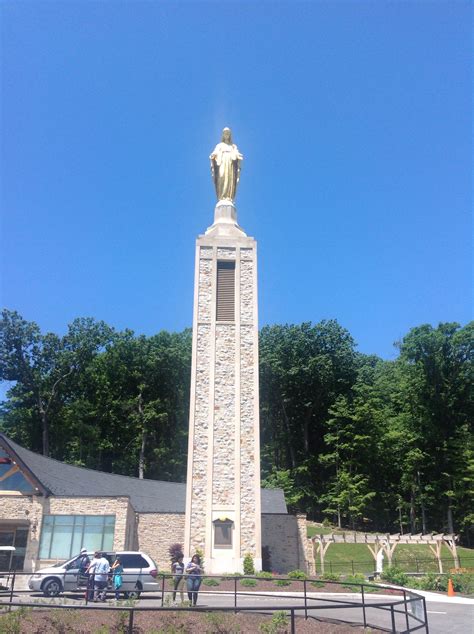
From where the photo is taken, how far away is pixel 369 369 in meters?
54.8

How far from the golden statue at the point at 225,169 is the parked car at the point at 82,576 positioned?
20.1m

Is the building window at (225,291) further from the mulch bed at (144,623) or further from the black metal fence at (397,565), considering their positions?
the mulch bed at (144,623)

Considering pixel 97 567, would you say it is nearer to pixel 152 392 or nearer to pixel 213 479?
pixel 213 479

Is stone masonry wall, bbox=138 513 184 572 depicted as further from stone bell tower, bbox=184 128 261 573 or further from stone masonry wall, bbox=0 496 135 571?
stone bell tower, bbox=184 128 261 573

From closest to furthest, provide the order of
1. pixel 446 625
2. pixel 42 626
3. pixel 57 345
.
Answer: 1. pixel 42 626
2. pixel 446 625
3. pixel 57 345

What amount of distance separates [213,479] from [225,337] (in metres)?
6.77

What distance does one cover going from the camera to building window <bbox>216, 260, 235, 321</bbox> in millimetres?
27281

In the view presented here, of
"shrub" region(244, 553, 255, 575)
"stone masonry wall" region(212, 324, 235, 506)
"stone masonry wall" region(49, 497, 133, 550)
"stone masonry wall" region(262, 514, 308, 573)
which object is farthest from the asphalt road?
"stone masonry wall" region(262, 514, 308, 573)

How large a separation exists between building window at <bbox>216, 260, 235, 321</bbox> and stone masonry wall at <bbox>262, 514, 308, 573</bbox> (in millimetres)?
10989

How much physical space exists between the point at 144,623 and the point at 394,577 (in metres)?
13.7

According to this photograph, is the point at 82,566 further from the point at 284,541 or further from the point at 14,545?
the point at 284,541

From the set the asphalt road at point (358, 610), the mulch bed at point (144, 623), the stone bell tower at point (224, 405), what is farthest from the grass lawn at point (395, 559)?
the mulch bed at point (144, 623)

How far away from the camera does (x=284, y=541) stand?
94.2 feet

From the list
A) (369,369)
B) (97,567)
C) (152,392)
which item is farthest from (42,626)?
(369,369)
